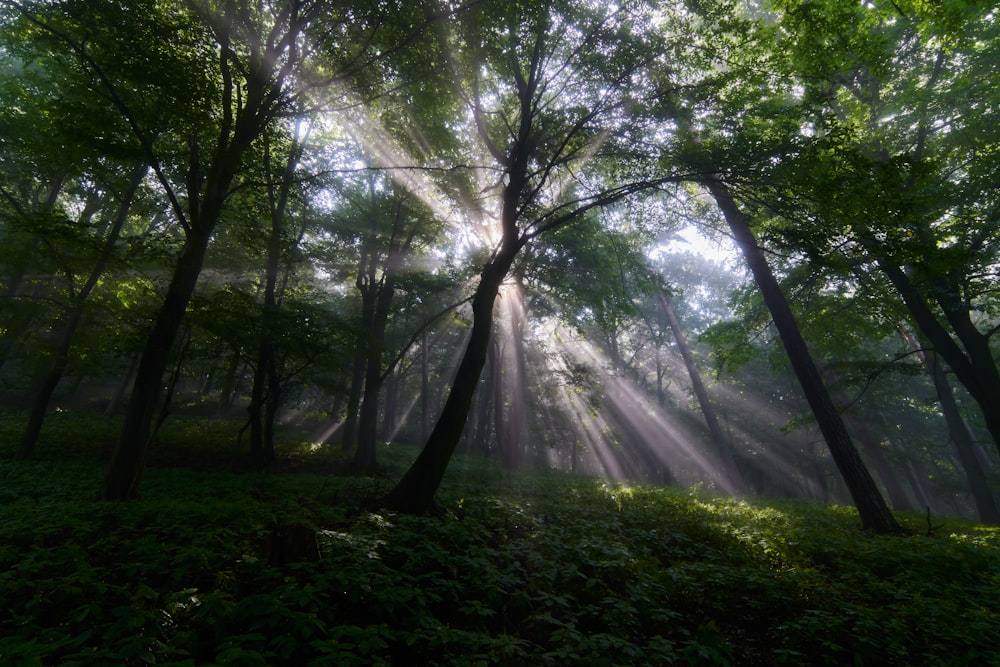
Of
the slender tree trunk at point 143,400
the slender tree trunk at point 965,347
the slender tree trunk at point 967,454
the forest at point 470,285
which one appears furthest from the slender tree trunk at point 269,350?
the slender tree trunk at point 967,454

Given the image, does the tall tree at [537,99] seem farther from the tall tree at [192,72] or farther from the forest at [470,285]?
the tall tree at [192,72]

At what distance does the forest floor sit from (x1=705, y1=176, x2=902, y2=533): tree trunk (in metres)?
1.63

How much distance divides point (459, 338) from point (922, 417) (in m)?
34.0

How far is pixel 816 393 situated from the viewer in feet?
33.0

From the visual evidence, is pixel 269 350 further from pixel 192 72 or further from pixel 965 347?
pixel 965 347

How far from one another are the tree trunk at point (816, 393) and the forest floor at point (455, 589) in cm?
163

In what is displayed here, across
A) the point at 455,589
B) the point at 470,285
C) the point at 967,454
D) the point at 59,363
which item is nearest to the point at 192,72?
the point at 59,363

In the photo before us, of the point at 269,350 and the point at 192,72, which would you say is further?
the point at 269,350

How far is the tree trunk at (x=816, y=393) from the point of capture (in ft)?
29.5

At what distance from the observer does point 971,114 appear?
1078 cm

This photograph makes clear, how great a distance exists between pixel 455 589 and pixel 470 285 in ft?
46.6

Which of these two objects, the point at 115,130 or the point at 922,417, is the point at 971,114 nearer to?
the point at 115,130

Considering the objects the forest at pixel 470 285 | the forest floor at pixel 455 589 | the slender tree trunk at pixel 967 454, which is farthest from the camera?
the slender tree trunk at pixel 967 454

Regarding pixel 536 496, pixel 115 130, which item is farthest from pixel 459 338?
Answer: pixel 115 130
